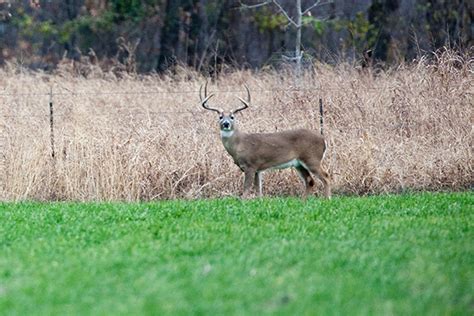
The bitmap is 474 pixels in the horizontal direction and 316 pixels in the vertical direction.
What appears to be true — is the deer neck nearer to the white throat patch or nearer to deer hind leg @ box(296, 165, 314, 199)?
the white throat patch

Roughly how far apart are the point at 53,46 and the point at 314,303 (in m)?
30.2

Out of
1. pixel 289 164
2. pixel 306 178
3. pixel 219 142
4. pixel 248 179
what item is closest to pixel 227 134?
pixel 248 179

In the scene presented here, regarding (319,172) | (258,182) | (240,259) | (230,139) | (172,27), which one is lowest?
(258,182)

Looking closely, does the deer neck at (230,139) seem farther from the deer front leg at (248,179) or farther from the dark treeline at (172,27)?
the dark treeline at (172,27)

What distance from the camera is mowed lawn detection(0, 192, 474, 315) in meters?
7.22

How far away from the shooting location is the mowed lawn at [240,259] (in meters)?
7.22

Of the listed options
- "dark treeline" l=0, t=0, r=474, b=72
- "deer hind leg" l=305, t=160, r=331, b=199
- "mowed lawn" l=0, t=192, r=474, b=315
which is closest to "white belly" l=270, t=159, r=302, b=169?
"deer hind leg" l=305, t=160, r=331, b=199

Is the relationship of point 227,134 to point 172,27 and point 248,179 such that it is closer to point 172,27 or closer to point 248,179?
point 248,179

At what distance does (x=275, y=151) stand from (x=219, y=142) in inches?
66.0

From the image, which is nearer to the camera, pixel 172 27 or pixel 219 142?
pixel 219 142

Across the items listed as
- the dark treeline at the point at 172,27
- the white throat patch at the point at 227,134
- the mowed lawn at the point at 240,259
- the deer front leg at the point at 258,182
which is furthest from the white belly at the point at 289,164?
the dark treeline at the point at 172,27

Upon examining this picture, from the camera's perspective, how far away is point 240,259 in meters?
8.89

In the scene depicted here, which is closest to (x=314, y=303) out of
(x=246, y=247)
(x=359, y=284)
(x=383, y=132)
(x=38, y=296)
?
(x=359, y=284)

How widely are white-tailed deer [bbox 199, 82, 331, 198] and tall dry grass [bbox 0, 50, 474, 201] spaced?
2.78ft
